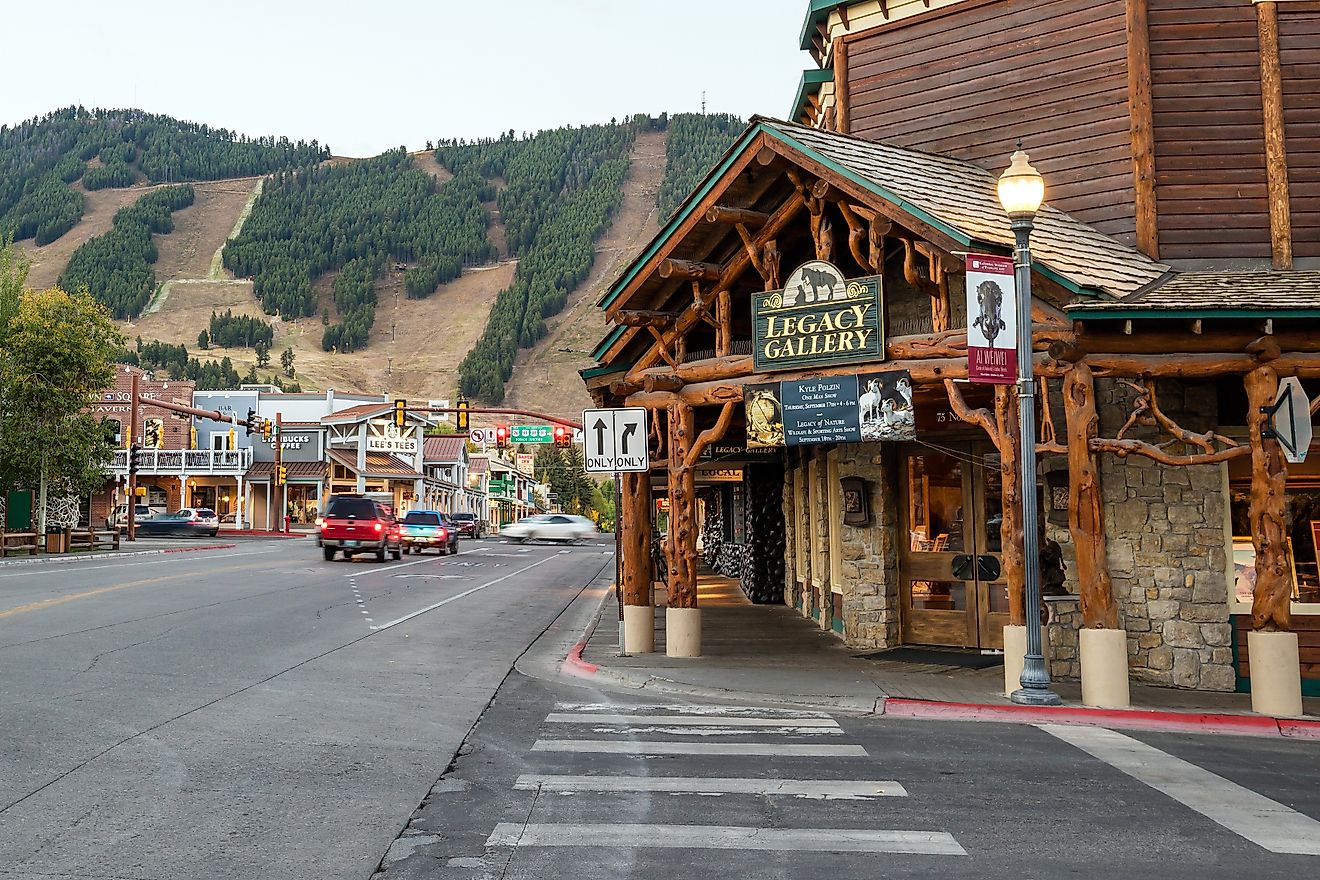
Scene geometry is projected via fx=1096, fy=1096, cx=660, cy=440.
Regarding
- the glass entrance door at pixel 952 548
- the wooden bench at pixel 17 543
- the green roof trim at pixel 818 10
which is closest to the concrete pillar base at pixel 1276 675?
the glass entrance door at pixel 952 548

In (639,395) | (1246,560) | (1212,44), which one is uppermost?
(1212,44)

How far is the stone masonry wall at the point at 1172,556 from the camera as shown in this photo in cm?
1223

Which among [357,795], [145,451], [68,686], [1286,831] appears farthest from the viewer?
[145,451]

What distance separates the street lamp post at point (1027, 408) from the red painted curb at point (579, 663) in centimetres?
490

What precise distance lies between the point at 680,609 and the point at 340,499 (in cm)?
2629

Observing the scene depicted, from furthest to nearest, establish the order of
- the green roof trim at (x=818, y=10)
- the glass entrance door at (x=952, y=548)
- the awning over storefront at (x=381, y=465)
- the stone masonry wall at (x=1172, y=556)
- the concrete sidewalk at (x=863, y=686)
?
the awning over storefront at (x=381, y=465), the green roof trim at (x=818, y=10), the glass entrance door at (x=952, y=548), the stone masonry wall at (x=1172, y=556), the concrete sidewalk at (x=863, y=686)

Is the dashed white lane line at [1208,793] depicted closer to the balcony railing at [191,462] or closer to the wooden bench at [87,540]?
the wooden bench at [87,540]

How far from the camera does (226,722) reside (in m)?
9.34

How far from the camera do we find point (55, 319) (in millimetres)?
39594

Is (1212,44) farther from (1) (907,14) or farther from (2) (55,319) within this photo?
A: (2) (55,319)

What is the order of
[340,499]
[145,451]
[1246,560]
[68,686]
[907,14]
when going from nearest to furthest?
1. [68,686]
2. [1246,560]
3. [907,14]
4. [340,499]
5. [145,451]

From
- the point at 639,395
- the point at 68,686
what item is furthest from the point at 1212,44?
the point at 68,686

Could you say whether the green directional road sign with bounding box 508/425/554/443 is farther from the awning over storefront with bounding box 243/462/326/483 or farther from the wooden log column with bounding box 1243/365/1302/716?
the wooden log column with bounding box 1243/365/1302/716

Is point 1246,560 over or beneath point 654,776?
over
